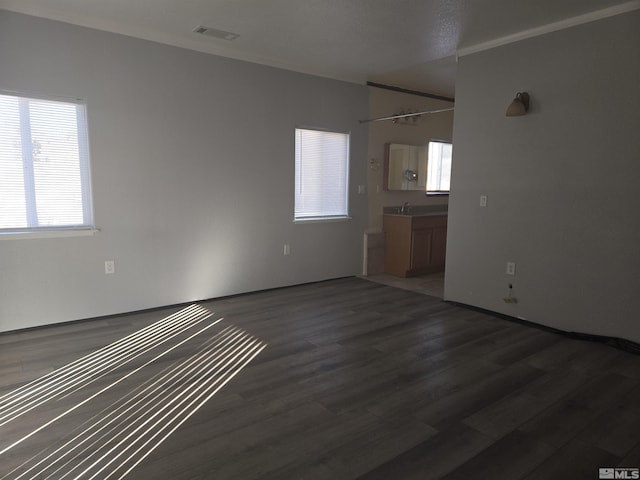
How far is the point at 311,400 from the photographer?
2.45 meters

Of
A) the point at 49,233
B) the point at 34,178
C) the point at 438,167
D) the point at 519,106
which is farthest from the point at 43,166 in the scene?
the point at 438,167

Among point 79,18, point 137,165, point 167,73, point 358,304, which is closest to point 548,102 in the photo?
point 358,304

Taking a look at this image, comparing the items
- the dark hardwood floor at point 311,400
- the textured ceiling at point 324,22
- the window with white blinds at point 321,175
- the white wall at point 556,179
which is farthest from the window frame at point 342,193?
the dark hardwood floor at point 311,400

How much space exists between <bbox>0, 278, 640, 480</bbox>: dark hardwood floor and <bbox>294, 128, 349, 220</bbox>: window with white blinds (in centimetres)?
181

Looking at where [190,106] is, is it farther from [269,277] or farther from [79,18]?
[269,277]

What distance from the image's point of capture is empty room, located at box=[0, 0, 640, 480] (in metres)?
2.11

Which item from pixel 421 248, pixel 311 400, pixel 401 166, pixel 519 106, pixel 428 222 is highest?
pixel 519 106

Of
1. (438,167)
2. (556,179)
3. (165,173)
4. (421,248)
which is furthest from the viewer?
(438,167)

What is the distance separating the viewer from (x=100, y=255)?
3740 mm

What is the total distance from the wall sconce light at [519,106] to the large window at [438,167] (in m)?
2.83

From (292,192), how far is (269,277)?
1.05 metres

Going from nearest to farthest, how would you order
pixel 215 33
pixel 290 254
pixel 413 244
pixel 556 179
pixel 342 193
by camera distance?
pixel 556 179 < pixel 215 33 < pixel 290 254 < pixel 342 193 < pixel 413 244

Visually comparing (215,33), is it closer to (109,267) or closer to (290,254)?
(109,267)

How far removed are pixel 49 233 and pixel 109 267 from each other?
557 millimetres
